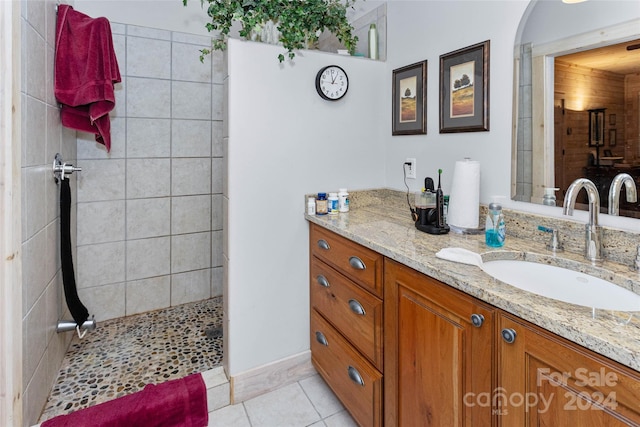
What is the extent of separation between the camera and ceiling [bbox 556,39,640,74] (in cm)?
101

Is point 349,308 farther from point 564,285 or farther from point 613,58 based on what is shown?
point 613,58

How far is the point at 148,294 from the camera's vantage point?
236 centimetres

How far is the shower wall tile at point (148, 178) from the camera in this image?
7.37ft

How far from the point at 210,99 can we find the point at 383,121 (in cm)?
127

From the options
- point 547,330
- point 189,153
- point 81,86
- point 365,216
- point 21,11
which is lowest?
point 547,330

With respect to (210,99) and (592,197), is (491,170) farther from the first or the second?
(210,99)

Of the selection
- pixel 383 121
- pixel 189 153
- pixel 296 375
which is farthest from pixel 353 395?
pixel 189 153

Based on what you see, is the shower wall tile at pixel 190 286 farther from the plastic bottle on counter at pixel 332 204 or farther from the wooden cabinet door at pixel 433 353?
the wooden cabinet door at pixel 433 353

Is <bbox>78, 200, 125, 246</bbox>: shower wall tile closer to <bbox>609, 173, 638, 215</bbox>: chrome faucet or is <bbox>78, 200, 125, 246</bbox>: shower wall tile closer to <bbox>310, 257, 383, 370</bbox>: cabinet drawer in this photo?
<bbox>310, 257, 383, 370</bbox>: cabinet drawer

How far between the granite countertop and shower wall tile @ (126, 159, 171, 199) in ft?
3.97

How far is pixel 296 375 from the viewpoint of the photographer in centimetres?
183

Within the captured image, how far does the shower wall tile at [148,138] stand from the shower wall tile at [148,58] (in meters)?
0.30

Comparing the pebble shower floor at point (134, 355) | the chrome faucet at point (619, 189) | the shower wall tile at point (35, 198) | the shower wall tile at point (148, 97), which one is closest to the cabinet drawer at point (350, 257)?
the chrome faucet at point (619, 189)

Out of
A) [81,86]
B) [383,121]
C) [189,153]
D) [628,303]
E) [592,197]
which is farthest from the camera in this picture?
[189,153]
